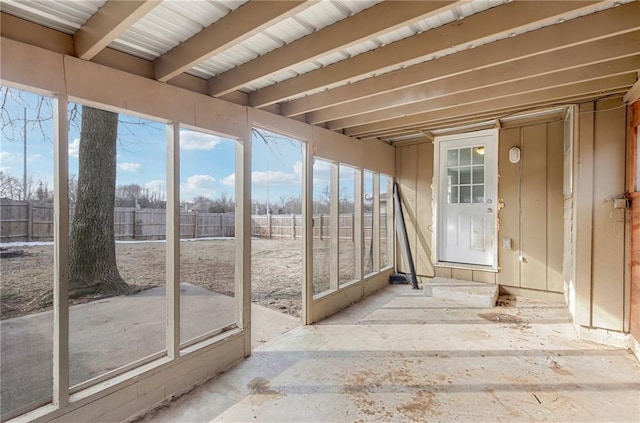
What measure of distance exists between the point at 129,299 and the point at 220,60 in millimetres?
1860

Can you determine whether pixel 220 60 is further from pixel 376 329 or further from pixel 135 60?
pixel 376 329

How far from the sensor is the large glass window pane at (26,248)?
5.56ft

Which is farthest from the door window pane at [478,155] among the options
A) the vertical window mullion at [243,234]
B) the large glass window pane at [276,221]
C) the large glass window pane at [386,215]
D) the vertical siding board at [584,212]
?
the vertical window mullion at [243,234]

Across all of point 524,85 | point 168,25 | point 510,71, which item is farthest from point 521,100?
point 168,25

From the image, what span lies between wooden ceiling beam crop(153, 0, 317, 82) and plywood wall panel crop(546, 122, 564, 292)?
4.15 meters

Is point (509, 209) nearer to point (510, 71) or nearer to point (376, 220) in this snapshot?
point (376, 220)

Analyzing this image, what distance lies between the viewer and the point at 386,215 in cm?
548

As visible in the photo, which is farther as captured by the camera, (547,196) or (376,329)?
(547,196)

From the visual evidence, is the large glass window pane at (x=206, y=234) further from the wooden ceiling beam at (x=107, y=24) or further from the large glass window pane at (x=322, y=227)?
the large glass window pane at (x=322, y=227)

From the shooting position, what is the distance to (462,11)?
174 centimetres

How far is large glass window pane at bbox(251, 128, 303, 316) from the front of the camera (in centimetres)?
393

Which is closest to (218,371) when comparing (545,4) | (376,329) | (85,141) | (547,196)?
(376,329)

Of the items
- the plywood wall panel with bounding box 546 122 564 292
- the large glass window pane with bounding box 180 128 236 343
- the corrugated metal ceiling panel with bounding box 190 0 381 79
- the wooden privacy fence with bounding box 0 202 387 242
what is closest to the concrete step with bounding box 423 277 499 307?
the plywood wall panel with bounding box 546 122 564 292

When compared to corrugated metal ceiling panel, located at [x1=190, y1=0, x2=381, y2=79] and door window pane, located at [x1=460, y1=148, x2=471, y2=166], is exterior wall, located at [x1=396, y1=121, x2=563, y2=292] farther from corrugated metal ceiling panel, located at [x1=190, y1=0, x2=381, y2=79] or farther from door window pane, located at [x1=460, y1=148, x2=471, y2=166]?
corrugated metal ceiling panel, located at [x1=190, y1=0, x2=381, y2=79]
